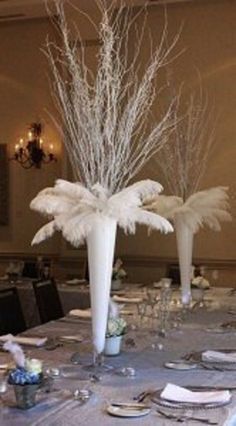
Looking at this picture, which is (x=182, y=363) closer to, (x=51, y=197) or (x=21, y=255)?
(x=51, y=197)

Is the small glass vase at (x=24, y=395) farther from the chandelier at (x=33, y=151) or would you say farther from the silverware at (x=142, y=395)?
the chandelier at (x=33, y=151)

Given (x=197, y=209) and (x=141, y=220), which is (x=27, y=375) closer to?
(x=141, y=220)

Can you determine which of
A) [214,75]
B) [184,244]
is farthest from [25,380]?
[214,75]

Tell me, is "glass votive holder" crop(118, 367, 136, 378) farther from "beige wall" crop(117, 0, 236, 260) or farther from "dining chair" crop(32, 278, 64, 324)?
"beige wall" crop(117, 0, 236, 260)

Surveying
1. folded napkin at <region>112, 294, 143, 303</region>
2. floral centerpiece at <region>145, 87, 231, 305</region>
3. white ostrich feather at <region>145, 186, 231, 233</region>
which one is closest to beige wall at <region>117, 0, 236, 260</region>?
floral centerpiece at <region>145, 87, 231, 305</region>

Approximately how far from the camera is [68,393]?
2566 mm

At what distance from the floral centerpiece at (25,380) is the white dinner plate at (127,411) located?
0.88 ft

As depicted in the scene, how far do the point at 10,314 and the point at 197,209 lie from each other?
1.43 metres

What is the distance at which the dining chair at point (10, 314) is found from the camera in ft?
14.6

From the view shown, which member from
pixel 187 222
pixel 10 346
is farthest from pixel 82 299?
pixel 10 346

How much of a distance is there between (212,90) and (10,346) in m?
5.72

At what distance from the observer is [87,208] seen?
2.96 m

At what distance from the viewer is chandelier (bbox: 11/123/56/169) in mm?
8383

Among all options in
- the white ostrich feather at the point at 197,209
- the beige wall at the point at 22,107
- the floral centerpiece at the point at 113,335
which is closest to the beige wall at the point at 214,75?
the beige wall at the point at 22,107
